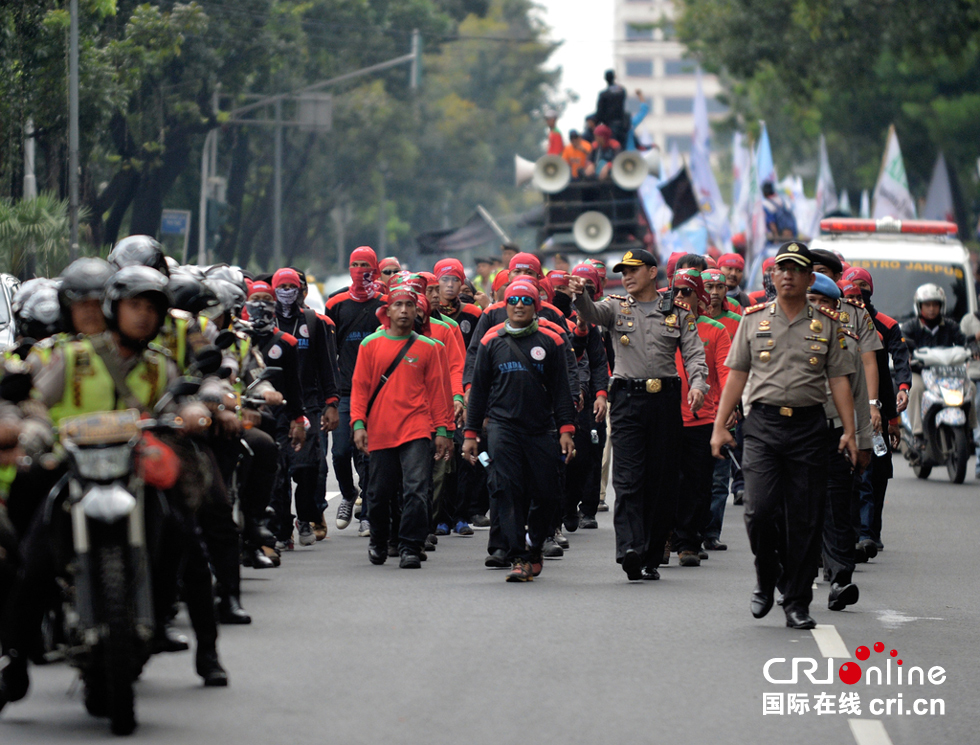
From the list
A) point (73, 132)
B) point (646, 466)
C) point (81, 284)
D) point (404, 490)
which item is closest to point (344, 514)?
point (404, 490)

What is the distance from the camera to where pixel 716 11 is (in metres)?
44.6

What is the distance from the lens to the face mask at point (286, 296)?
1277 centimetres

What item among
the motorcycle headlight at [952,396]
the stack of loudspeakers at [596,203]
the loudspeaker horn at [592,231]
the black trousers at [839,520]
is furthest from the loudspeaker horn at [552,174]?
the black trousers at [839,520]

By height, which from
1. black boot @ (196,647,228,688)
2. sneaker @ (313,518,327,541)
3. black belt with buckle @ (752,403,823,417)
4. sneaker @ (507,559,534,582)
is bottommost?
sneaker @ (313,518,327,541)

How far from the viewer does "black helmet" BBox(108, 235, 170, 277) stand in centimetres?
804

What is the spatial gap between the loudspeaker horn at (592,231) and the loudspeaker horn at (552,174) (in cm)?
68

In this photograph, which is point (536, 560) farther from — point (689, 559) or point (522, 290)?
point (522, 290)

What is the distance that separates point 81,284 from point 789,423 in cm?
389

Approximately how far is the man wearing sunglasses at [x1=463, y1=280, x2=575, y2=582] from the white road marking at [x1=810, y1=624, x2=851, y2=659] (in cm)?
241

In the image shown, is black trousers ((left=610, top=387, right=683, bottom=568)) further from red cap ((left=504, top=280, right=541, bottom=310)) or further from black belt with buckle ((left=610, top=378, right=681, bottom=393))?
red cap ((left=504, top=280, right=541, bottom=310))

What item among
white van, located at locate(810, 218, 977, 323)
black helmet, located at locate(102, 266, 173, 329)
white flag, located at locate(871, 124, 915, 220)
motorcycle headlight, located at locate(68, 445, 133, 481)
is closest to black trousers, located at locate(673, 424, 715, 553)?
black helmet, located at locate(102, 266, 173, 329)

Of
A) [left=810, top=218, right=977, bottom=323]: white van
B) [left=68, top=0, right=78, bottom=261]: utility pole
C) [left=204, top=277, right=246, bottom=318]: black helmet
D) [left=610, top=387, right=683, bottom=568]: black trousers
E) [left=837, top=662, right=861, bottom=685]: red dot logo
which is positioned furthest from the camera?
[left=68, top=0, right=78, bottom=261]: utility pole

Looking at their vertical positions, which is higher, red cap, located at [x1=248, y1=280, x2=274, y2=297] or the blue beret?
the blue beret

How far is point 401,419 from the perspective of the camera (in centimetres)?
1167
